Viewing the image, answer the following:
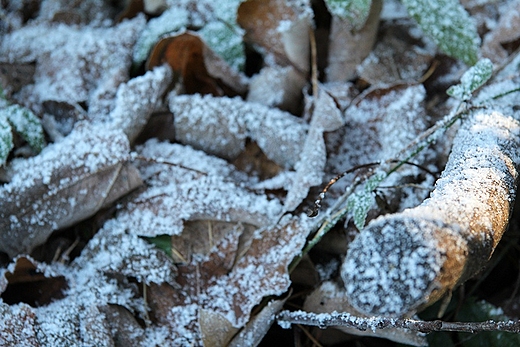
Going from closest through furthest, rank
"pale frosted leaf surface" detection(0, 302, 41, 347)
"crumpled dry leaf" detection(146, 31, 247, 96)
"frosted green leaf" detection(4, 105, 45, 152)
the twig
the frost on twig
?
the frost on twig → the twig → "pale frosted leaf surface" detection(0, 302, 41, 347) → "frosted green leaf" detection(4, 105, 45, 152) → "crumpled dry leaf" detection(146, 31, 247, 96)

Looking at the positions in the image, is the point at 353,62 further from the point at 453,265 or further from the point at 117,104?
the point at 453,265

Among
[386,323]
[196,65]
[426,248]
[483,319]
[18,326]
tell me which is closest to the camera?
[426,248]

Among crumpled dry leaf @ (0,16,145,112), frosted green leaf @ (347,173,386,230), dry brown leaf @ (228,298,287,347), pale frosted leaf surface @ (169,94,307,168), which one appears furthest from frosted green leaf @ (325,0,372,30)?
dry brown leaf @ (228,298,287,347)

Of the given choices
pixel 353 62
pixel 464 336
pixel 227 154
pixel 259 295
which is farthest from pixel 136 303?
pixel 353 62

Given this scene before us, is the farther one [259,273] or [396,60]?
Result: [396,60]

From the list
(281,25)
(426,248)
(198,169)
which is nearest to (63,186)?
(198,169)

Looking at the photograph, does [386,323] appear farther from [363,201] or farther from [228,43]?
[228,43]

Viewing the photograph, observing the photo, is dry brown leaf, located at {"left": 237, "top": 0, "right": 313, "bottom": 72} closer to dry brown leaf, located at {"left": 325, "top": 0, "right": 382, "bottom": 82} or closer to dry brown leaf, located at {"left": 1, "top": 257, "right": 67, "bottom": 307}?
dry brown leaf, located at {"left": 325, "top": 0, "right": 382, "bottom": 82}
